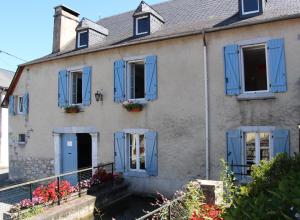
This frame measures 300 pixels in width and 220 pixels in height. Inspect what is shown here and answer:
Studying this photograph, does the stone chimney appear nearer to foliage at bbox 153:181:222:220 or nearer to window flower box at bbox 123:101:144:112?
window flower box at bbox 123:101:144:112

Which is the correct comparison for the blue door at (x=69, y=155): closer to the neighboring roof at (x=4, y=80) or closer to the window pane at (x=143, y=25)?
the window pane at (x=143, y=25)

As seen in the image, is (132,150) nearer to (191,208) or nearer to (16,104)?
(191,208)

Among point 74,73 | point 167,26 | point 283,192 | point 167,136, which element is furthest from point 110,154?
point 283,192

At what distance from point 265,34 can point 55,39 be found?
1025 cm

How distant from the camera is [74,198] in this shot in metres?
9.19

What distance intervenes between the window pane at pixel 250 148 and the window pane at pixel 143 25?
5735 millimetres

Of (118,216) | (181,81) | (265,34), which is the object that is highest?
(265,34)

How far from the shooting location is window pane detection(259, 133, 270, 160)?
31.3ft

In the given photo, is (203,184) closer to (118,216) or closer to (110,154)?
(118,216)

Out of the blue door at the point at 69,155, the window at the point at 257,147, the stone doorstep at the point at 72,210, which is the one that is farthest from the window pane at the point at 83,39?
the window at the point at 257,147

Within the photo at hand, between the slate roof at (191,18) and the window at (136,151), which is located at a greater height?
the slate roof at (191,18)

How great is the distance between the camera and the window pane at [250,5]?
10.5 meters

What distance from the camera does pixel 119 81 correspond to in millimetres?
12047

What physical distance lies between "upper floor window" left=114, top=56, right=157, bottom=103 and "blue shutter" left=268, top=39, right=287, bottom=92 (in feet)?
12.9
